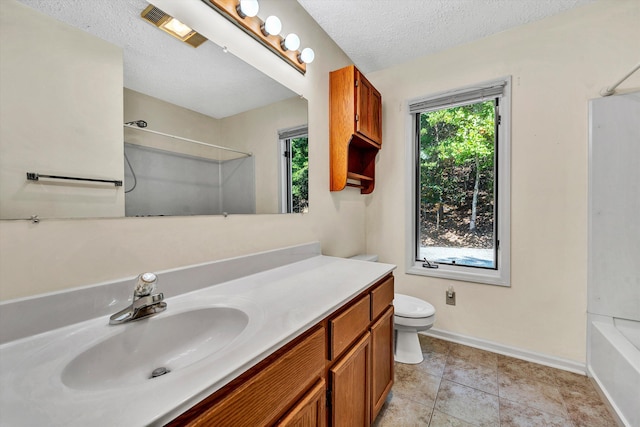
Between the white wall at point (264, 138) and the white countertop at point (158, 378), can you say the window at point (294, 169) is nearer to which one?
the white wall at point (264, 138)

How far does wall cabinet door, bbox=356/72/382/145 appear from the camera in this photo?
1.86 m

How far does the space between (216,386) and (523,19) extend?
2684 mm

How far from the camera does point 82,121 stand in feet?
2.40

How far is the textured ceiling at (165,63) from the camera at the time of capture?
754mm

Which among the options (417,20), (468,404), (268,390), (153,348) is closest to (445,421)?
(468,404)

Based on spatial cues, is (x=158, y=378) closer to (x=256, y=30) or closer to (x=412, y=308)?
(x=256, y=30)

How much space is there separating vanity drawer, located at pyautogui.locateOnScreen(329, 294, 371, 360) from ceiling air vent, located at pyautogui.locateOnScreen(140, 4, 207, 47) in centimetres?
120

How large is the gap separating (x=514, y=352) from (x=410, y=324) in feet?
2.94

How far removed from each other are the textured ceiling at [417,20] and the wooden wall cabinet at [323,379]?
174 cm

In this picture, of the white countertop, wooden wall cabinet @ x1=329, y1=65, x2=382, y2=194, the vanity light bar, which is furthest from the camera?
wooden wall cabinet @ x1=329, y1=65, x2=382, y2=194

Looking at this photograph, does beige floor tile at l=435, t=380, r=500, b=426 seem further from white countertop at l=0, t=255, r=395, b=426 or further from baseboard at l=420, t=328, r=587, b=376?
white countertop at l=0, t=255, r=395, b=426

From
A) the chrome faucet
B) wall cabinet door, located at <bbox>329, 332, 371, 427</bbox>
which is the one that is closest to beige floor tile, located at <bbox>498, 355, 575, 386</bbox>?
wall cabinet door, located at <bbox>329, 332, 371, 427</bbox>

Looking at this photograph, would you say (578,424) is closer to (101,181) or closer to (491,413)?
(491,413)

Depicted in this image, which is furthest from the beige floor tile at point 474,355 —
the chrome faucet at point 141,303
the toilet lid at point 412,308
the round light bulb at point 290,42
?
the round light bulb at point 290,42
